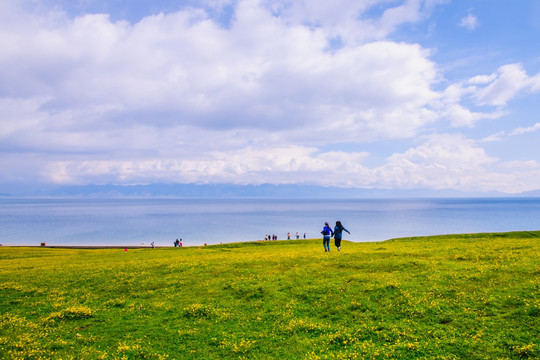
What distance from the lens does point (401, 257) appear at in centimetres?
2984

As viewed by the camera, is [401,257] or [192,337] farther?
[401,257]

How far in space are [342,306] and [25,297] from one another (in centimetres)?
2426

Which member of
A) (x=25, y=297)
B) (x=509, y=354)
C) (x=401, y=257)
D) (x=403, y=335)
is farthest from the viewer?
(x=401, y=257)

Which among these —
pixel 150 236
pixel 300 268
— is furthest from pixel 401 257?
pixel 150 236

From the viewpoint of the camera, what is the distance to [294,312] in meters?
18.7

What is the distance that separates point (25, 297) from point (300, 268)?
2220cm

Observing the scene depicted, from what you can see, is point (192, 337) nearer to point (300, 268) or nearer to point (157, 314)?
point (157, 314)

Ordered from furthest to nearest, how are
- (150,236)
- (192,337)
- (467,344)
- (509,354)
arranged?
(150,236) → (192,337) → (467,344) → (509,354)

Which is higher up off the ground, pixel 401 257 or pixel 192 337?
pixel 401 257

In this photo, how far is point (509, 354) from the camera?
42.0 ft

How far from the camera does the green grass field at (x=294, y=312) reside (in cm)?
1470

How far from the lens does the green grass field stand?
14703 mm

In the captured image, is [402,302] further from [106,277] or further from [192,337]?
[106,277]

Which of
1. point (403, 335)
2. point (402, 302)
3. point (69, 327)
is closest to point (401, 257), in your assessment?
point (402, 302)
